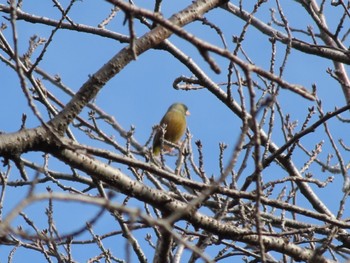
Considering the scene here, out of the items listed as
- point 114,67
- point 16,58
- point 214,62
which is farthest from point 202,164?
point 214,62

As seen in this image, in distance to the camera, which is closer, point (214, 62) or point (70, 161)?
point (214, 62)

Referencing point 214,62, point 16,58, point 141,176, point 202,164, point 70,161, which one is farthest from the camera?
point 141,176

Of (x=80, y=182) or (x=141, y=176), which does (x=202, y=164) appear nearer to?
(x=141, y=176)

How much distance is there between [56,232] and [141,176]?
31.1 inches

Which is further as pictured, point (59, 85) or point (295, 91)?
point (59, 85)

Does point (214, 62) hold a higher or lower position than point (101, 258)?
lower

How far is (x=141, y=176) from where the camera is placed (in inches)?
169

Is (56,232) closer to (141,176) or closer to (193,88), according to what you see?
(141,176)

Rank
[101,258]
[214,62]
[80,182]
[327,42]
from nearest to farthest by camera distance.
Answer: [214,62]
[80,182]
[101,258]
[327,42]

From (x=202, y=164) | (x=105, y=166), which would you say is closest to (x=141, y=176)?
(x=202, y=164)

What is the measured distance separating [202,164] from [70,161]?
1.56 meters

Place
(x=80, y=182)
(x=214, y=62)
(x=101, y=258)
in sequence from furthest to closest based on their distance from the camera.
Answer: (x=101, y=258) < (x=80, y=182) < (x=214, y=62)

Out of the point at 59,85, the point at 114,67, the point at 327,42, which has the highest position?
the point at 327,42

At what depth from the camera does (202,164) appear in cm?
397
